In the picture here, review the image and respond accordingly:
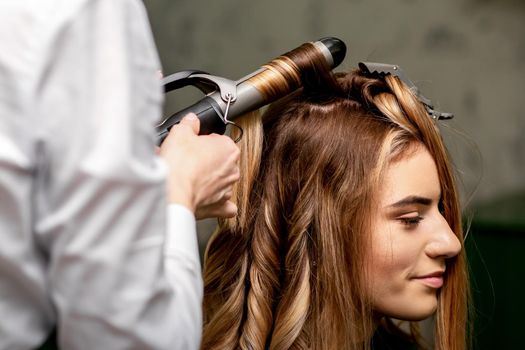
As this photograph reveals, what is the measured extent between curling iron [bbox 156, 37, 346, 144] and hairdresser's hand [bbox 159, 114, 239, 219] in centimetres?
10

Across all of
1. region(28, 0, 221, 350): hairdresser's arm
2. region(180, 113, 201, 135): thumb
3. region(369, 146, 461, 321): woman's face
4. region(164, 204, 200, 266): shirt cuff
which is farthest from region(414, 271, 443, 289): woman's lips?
region(28, 0, 221, 350): hairdresser's arm

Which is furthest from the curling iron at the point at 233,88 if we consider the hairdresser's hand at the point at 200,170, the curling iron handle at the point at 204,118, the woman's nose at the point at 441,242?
the woman's nose at the point at 441,242

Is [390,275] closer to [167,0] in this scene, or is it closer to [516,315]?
[516,315]

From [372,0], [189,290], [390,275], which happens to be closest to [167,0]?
[372,0]

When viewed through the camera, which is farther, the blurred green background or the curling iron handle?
the blurred green background

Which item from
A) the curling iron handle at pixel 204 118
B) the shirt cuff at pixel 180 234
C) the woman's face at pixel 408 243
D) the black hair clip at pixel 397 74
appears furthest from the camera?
the black hair clip at pixel 397 74

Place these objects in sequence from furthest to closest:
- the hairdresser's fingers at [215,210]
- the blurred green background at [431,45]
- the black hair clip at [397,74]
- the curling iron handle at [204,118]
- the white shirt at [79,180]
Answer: the blurred green background at [431,45]
the black hair clip at [397,74]
the curling iron handle at [204,118]
the hairdresser's fingers at [215,210]
the white shirt at [79,180]

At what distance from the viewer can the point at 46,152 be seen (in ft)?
2.13

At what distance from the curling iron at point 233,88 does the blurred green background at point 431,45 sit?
75cm

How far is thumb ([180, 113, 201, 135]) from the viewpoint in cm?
109

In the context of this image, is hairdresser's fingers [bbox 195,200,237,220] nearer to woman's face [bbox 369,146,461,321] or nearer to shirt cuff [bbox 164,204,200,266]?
shirt cuff [bbox 164,204,200,266]

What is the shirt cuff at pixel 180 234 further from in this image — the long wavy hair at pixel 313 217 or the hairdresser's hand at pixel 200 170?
the long wavy hair at pixel 313 217

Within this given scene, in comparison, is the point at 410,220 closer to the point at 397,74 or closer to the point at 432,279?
the point at 432,279

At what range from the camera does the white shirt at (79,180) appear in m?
0.64
